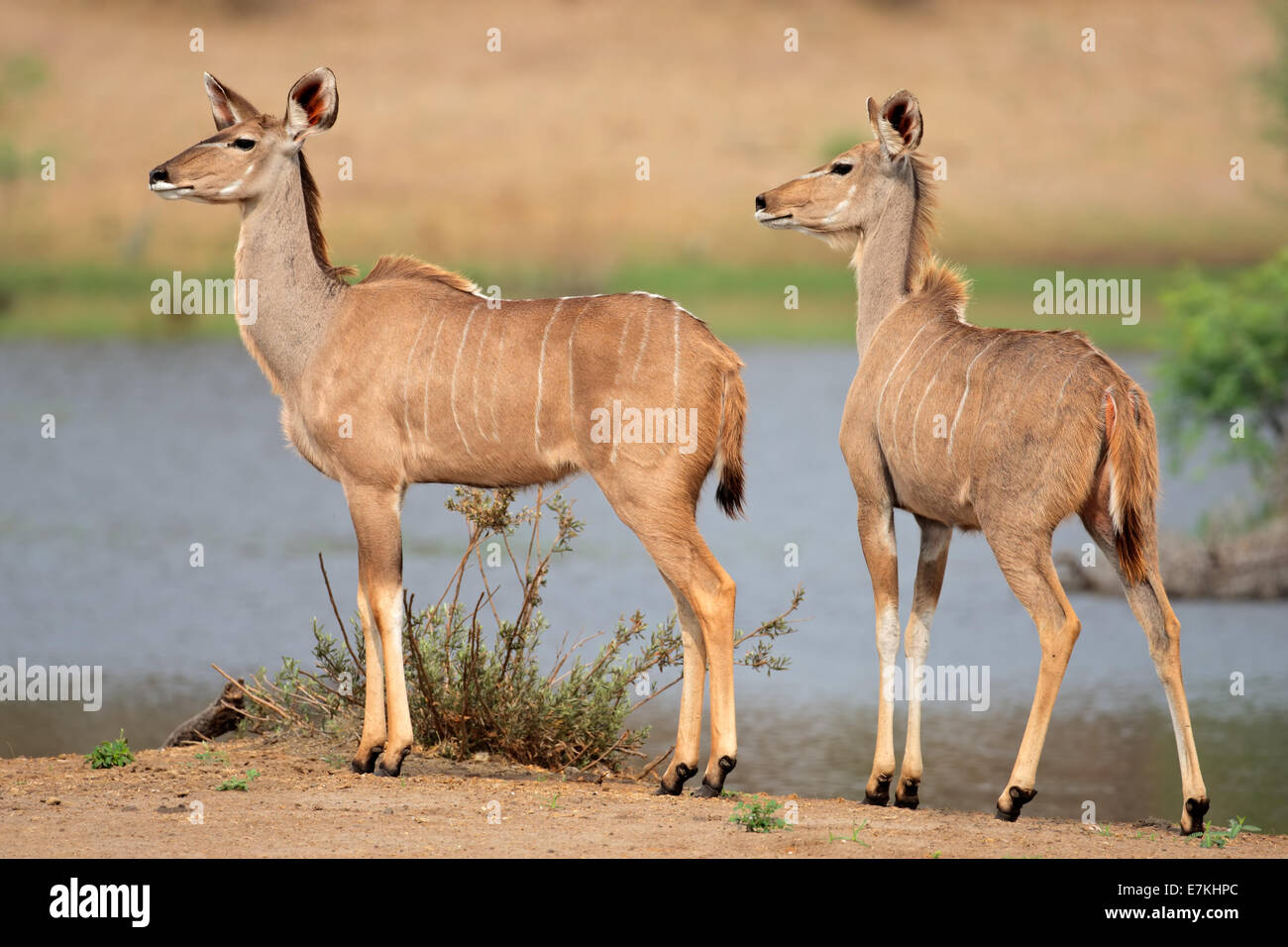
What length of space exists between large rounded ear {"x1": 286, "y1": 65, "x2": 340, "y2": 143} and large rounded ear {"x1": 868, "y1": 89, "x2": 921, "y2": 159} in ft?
9.36

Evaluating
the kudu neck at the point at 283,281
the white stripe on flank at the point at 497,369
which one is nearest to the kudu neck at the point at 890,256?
the white stripe on flank at the point at 497,369

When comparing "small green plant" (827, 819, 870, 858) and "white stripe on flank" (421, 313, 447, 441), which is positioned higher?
"white stripe on flank" (421, 313, 447, 441)

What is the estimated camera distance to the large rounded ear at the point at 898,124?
9.41 m

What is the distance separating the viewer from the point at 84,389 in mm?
34438

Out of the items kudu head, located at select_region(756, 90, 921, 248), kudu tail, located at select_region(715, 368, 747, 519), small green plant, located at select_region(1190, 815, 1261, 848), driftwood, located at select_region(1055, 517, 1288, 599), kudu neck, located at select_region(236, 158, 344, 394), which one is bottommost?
small green plant, located at select_region(1190, 815, 1261, 848)

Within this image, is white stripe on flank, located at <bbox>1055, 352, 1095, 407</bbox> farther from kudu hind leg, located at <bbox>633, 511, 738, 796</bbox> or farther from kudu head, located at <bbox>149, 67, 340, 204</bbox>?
kudu head, located at <bbox>149, 67, 340, 204</bbox>

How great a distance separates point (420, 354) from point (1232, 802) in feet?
20.3

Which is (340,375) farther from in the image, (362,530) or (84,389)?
(84,389)

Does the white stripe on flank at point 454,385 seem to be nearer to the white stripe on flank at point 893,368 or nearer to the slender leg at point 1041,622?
the white stripe on flank at point 893,368

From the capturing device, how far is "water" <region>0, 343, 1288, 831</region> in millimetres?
13070

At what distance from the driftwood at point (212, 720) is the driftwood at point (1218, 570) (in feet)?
36.6

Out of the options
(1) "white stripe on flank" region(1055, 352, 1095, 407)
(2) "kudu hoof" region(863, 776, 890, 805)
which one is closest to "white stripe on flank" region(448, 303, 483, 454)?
(2) "kudu hoof" region(863, 776, 890, 805)

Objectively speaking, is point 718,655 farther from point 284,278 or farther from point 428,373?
point 284,278
